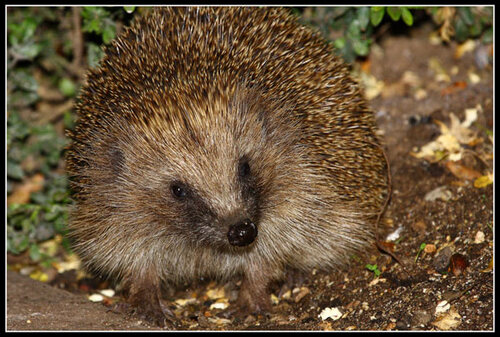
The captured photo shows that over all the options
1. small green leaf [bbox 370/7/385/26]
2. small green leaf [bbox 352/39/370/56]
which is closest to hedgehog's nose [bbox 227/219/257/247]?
small green leaf [bbox 370/7/385/26]

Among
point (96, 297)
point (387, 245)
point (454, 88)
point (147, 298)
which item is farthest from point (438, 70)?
point (96, 297)

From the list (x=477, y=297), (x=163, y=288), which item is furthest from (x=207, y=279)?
(x=477, y=297)

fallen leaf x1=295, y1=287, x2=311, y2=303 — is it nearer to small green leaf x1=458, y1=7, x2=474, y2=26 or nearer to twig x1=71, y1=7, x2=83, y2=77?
small green leaf x1=458, y1=7, x2=474, y2=26

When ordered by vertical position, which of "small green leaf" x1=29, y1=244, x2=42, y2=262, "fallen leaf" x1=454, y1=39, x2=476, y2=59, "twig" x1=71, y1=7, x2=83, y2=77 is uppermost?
"twig" x1=71, y1=7, x2=83, y2=77

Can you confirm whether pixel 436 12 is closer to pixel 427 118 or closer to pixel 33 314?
pixel 427 118

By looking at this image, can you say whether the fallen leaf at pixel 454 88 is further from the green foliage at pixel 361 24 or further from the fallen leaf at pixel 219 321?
the fallen leaf at pixel 219 321

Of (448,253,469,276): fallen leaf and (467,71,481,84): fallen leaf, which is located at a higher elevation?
(467,71,481,84): fallen leaf

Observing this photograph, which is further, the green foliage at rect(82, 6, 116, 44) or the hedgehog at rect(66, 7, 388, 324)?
the green foliage at rect(82, 6, 116, 44)

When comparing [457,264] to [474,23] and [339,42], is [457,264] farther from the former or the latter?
[474,23]
